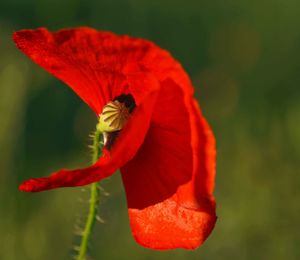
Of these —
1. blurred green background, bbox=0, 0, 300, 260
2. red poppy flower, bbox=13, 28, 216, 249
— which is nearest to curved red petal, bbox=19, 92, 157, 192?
red poppy flower, bbox=13, 28, 216, 249

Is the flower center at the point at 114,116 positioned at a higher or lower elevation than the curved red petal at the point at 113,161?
lower

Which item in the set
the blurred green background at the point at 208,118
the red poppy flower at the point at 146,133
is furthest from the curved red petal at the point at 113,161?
the blurred green background at the point at 208,118

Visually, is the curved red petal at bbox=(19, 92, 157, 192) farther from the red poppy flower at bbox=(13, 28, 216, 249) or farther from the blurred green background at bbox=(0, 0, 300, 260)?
the blurred green background at bbox=(0, 0, 300, 260)

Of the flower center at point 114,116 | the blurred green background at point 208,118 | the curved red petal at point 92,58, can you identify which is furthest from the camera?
the blurred green background at point 208,118

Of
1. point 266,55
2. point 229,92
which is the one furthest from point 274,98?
point 266,55

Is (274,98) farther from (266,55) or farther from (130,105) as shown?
(130,105)

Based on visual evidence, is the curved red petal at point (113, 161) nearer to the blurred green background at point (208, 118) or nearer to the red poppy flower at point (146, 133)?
the red poppy flower at point (146, 133)
